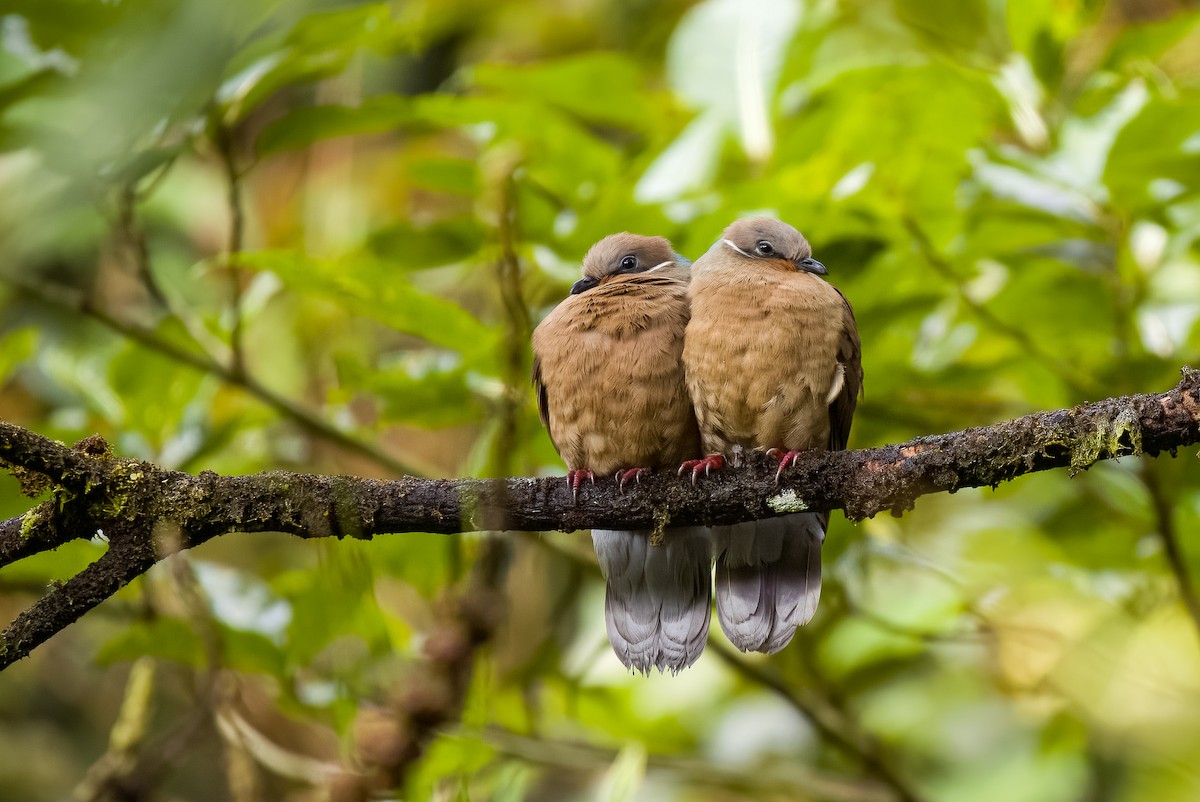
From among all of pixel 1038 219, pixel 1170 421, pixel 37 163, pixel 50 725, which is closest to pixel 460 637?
pixel 1170 421

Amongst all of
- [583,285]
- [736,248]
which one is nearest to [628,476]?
[583,285]

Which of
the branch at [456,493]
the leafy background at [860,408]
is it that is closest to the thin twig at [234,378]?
the leafy background at [860,408]

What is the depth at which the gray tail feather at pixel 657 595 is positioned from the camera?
11.3 ft

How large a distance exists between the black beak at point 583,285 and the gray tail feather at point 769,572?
88 cm

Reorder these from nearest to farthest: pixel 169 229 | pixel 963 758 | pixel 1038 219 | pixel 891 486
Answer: pixel 891 486, pixel 1038 219, pixel 963 758, pixel 169 229

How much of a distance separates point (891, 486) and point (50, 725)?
5.86m

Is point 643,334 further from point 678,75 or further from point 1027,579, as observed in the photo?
point 1027,579

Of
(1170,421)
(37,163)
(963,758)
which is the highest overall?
(37,163)

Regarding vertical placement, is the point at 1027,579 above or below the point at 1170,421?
below

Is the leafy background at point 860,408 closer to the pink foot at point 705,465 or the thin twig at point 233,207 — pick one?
the thin twig at point 233,207

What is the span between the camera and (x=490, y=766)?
163 inches

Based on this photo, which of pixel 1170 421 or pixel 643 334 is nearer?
pixel 1170 421

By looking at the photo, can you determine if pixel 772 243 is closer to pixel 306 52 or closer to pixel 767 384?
pixel 767 384

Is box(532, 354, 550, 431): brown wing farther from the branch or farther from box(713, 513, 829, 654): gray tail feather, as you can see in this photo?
the branch
